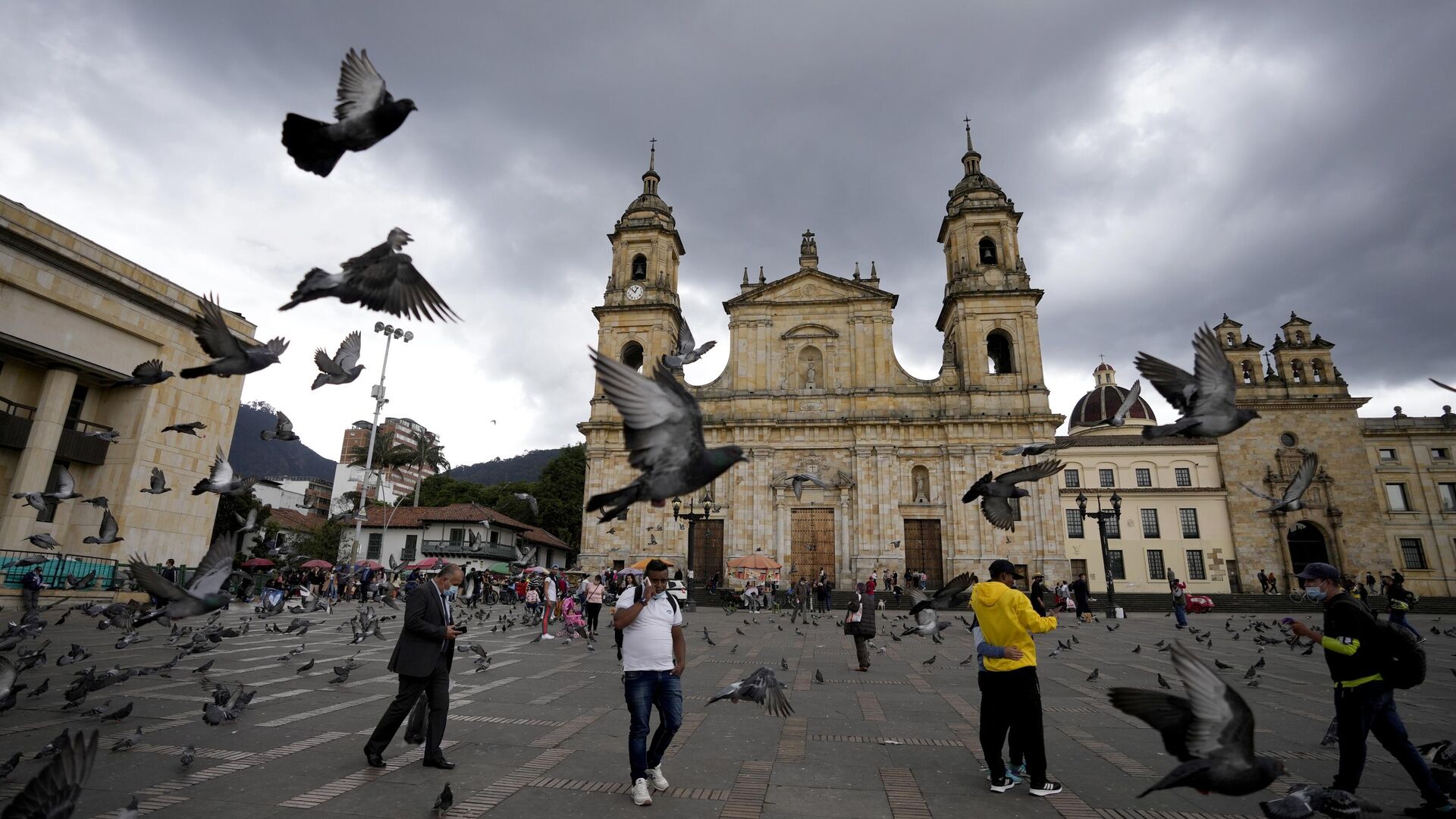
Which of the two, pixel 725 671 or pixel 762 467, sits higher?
pixel 762 467

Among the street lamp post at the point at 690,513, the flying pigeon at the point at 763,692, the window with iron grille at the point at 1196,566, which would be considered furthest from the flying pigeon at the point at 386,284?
the window with iron grille at the point at 1196,566

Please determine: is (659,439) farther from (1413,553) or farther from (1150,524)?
(1413,553)

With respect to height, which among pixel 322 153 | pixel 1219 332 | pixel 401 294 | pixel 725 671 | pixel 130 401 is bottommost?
pixel 725 671

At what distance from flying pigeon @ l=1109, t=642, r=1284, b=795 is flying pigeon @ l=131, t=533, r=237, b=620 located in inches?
253

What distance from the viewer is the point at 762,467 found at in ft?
115

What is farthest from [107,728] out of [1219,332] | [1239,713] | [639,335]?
[1219,332]

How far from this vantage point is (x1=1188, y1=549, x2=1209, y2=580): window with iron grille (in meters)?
39.7

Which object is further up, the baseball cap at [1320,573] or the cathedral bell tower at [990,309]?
the cathedral bell tower at [990,309]

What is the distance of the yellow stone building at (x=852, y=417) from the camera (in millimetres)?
33500

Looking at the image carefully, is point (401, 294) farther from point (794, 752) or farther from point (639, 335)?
point (639, 335)

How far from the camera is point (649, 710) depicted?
4512mm

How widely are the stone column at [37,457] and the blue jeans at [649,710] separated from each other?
21933 millimetres

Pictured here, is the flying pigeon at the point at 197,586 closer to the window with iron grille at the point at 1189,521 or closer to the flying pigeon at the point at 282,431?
the flying pigeon at the point at 282,431

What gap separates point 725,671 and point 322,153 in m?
8.88
